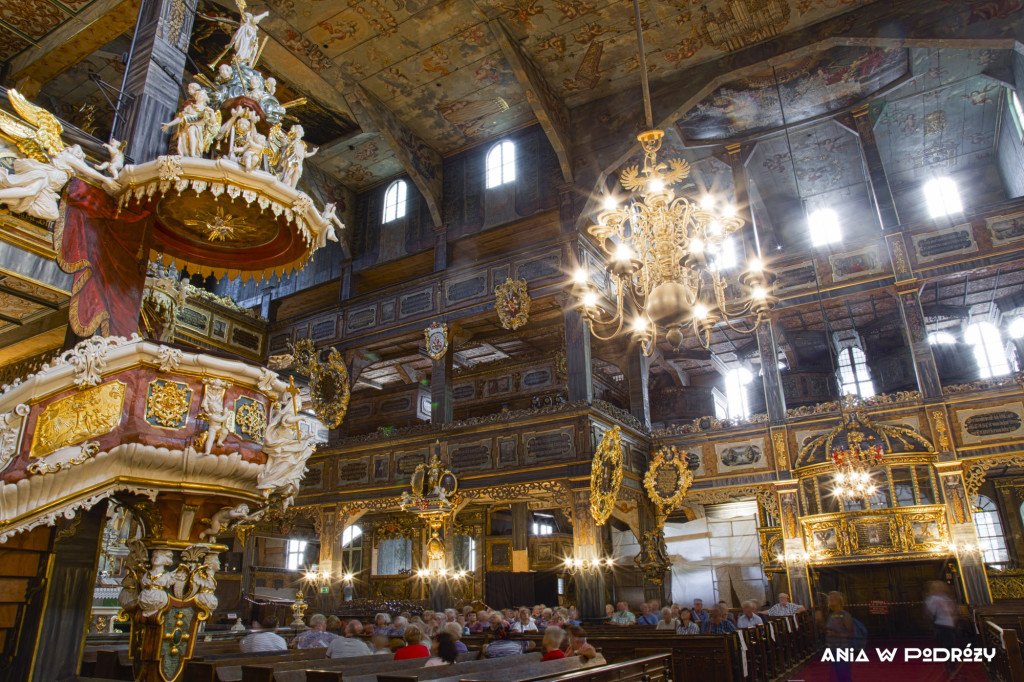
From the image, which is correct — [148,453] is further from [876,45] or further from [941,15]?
[941,15]

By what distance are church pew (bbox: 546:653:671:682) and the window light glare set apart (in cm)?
1456

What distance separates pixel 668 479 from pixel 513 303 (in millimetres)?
5440

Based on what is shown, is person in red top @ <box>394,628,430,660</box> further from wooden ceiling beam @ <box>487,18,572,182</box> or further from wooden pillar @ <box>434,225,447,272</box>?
wooden ceiling beam @ <box>487,18,572,182</box>

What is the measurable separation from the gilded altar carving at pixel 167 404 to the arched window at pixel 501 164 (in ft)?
38.9

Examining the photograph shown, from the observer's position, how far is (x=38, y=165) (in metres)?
5.96

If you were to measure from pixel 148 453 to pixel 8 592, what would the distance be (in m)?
2.43

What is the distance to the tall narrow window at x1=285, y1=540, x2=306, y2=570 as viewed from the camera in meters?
19.0

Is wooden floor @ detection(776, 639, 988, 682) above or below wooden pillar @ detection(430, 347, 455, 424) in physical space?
below

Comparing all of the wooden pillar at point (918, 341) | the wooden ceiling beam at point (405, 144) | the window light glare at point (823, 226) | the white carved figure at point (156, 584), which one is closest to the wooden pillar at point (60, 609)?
the white carved figure at point (156, 584)

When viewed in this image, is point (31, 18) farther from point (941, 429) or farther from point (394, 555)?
point (941, 429)

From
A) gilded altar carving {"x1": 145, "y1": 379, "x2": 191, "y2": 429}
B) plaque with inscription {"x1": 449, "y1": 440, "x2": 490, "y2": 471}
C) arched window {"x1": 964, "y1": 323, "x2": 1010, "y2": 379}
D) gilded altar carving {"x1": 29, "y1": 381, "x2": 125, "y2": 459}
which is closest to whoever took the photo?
gilded altar carving {"x1": 29, "y1": 381, "x2": 125, "y2": 459}

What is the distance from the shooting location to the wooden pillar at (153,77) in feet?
24.3

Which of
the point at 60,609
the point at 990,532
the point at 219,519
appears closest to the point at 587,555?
the point at 219,519

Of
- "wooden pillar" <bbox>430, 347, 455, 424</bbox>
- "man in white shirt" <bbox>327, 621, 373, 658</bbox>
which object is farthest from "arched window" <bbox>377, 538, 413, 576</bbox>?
"man in white shirt" <bbox>327, 621, 373, 658</bbox>
